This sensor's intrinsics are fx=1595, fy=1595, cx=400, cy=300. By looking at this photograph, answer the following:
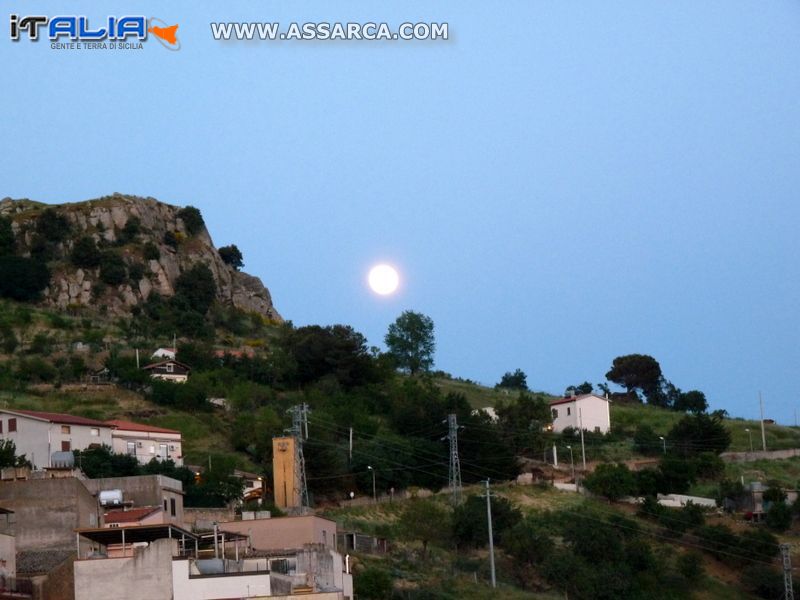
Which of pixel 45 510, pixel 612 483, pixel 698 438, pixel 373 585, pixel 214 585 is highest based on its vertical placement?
pixel 698 438

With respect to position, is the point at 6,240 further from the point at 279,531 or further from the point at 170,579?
the point at 170,579

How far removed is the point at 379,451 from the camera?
285 ft

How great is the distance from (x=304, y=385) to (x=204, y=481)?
3669 centimetres

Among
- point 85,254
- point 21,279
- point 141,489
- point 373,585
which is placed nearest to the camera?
point 373,585

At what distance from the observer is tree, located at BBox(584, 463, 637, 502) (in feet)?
289

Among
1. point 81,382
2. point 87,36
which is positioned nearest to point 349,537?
point 87,36

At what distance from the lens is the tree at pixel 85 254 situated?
12988cm

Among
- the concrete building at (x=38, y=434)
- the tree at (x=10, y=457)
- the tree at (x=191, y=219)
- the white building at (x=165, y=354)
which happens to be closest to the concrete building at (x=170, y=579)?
the tree at (x=10, y=457)

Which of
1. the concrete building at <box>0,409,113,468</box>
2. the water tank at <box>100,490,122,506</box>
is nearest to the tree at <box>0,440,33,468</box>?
the concrete building at <box>0,409,113,468</box>

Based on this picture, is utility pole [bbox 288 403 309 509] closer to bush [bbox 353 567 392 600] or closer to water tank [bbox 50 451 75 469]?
bush [bbox 353 567 392 600]

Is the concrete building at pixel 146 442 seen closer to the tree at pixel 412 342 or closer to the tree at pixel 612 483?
the tree at pixel 612 483

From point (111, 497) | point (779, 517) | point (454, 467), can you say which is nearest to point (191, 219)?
point (454, 467)

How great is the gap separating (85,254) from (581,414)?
1751 inches

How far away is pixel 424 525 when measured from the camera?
243 ft
